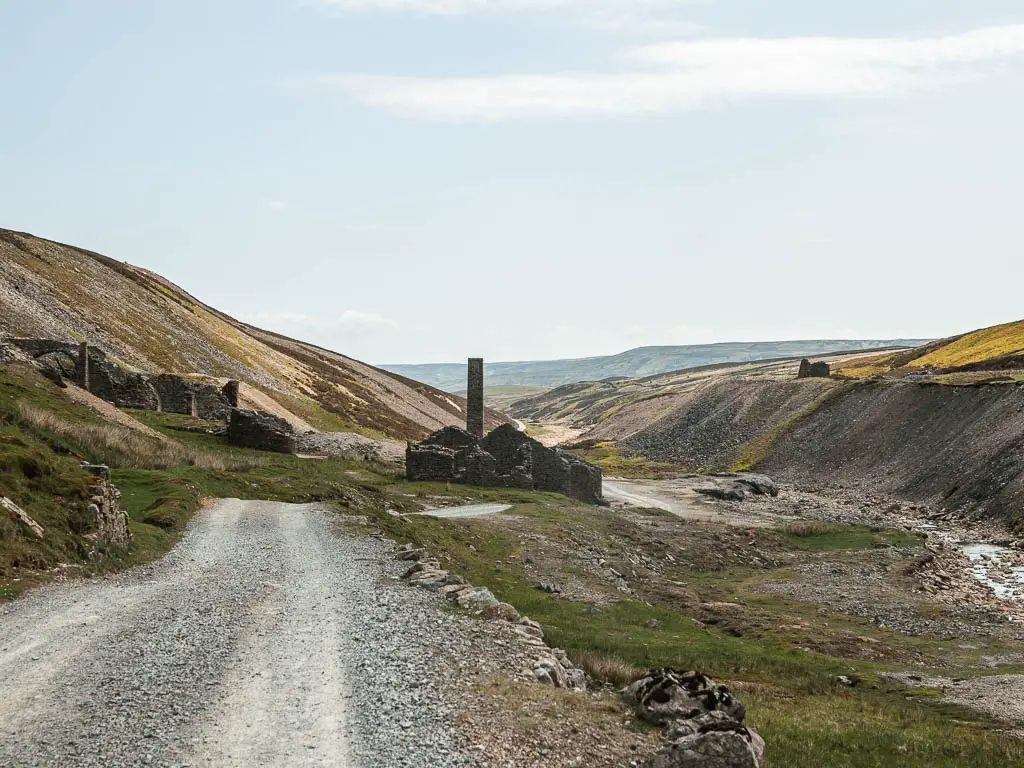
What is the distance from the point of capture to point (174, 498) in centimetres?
3462

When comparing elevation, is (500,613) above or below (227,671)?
below

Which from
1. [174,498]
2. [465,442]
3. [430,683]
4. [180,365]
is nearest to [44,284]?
[180,365]

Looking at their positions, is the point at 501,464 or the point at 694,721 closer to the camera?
the point at 694,721

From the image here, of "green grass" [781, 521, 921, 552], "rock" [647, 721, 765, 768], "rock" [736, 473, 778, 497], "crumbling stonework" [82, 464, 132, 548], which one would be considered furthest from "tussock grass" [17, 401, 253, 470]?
"rock" [736, 473, 778, 497]

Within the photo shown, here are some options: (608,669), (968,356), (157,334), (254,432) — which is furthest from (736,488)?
(968,356)

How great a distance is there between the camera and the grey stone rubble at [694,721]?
43.2 ft

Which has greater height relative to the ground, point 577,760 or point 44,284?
point 44,284

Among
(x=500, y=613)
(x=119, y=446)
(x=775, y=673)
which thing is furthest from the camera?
(x=119, y=446)

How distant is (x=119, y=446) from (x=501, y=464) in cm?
2815

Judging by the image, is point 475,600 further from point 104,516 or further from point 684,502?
point 684,502

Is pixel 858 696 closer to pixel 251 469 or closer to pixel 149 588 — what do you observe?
pixel 149 588

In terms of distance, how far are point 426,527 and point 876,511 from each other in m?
47.1

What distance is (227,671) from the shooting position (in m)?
15.6

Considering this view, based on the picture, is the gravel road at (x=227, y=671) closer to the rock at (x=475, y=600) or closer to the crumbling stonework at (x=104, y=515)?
the rock at (x=475, y=600)
